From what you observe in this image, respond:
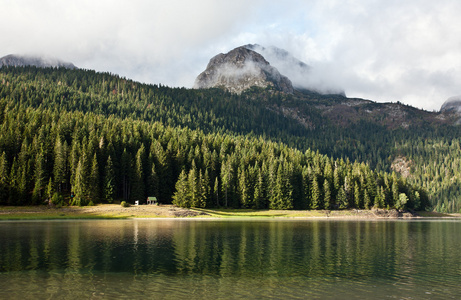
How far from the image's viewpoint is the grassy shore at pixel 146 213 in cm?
11094

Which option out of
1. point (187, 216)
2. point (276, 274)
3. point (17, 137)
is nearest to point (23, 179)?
point (17, 137)

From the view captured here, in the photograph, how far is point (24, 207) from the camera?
379ft

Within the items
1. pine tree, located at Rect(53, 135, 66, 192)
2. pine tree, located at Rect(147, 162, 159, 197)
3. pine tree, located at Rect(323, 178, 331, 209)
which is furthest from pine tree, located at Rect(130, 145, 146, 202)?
pine tree, located at Rect(323, 178, 331, 209)

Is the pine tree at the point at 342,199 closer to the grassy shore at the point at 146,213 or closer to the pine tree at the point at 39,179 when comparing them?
the grassy shore at the point at 146,213

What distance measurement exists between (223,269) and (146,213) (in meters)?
87.2

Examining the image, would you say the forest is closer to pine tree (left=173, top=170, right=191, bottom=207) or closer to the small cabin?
pine tree (left=173, top=170, right=191, bottom=207)

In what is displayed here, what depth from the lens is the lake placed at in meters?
30.5

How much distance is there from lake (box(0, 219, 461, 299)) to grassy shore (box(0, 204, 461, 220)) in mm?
52323

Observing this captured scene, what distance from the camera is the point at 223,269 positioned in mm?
39594

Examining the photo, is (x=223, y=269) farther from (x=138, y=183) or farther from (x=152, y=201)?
(x=138, y=183)

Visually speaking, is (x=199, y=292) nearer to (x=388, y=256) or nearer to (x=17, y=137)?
(x=388, y=256)

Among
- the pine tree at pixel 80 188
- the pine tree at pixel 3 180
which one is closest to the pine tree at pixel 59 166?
the pine tree at pixel 80 188

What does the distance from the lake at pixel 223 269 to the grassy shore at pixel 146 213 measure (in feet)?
172

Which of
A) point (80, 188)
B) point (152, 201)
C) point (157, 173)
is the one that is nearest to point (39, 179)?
point (80, 188)
